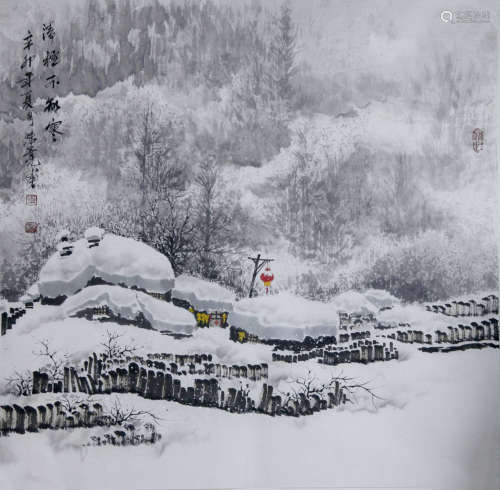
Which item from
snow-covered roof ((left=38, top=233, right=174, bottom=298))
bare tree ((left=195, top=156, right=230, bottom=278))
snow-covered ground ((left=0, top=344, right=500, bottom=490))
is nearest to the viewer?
snow-covered ground ((left=0, top=344, right=500, bottom=490))

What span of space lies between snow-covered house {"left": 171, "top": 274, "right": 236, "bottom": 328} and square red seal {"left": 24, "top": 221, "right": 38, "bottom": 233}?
0.71 meters

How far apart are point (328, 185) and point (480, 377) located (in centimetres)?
122

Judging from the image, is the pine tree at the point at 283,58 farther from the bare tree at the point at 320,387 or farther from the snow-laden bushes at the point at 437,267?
the bare tree at the point at 320,387

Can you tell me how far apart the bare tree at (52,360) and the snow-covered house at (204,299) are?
0.58 m

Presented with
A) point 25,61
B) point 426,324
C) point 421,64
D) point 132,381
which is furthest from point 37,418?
point 421,64

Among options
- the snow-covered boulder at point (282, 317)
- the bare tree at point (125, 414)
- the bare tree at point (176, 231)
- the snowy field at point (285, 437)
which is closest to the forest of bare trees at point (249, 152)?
the bare tree at point (176, 231)

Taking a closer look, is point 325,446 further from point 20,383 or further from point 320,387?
point 20,383

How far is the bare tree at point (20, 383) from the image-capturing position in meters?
2.61

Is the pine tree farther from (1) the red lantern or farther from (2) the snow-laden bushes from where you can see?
(2) the snow-laden bushes

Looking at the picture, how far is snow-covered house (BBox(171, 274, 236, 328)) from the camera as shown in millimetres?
2756

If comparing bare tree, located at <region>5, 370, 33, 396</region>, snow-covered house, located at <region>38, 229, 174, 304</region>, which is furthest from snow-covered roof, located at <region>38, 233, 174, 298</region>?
bare tree, located at <region>5, 370, 33, 396</region>

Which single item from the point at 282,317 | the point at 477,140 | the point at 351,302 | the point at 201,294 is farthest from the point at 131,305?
the point at 477,140

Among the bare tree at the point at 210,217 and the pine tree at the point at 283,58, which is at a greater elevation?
the pine tree at the point at 283,58

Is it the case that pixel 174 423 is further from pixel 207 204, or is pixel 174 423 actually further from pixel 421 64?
pixel 421 64
